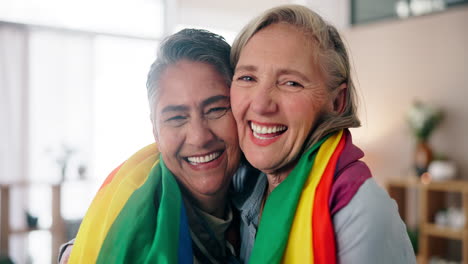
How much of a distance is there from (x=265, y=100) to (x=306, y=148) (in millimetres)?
154

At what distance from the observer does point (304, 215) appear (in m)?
0.97

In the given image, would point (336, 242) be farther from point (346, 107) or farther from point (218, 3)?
point (218, 3)

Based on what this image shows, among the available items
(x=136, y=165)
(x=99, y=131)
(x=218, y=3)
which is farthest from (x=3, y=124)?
(x=136, y=165)

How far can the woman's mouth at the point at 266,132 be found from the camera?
1.09m

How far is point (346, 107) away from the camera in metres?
1.14

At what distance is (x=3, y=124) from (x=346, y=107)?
167 inches

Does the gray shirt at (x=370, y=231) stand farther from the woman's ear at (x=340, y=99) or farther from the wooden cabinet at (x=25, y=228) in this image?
the wooden cabinet at (x=25, y=228)

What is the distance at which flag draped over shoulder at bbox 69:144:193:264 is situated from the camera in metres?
1.06

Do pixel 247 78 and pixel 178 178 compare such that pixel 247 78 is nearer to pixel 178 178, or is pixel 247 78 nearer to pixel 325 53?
pixel 325 53

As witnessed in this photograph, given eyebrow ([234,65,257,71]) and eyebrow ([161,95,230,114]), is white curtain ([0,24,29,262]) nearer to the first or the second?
eyebrow ([161,95,230,114])

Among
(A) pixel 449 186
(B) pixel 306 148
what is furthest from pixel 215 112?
(A) pixel 449 186

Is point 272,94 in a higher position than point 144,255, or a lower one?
higher

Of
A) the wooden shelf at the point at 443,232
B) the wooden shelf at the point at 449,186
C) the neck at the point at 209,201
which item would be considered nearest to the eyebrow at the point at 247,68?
the neck at the point at 209,201

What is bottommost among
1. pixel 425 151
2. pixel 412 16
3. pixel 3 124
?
pixel 425 151
